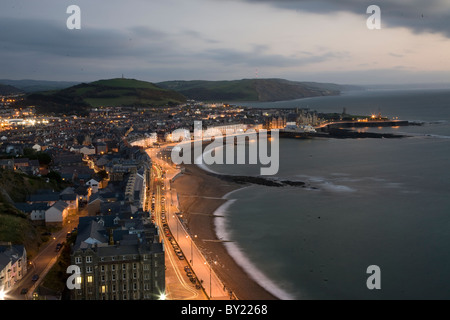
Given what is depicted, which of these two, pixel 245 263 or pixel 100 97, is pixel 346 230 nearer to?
pixel 245 263

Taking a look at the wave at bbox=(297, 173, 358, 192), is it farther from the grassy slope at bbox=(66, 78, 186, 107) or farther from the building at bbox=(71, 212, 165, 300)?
the grassy slope at bbox=(66, 78, 186, 107)

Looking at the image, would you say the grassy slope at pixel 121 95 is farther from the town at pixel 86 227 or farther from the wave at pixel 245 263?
the wave at pixel 245 263

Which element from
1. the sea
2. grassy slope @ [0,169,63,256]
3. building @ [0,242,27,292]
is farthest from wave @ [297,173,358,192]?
building @ [0,242,27,292]

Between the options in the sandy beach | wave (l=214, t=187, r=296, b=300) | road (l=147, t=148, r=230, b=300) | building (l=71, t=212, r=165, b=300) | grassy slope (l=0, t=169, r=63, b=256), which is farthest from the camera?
grassy slope (l=0, t=169, r=63, b=256)

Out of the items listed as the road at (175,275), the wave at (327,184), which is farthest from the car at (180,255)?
the wave at (327,184)
